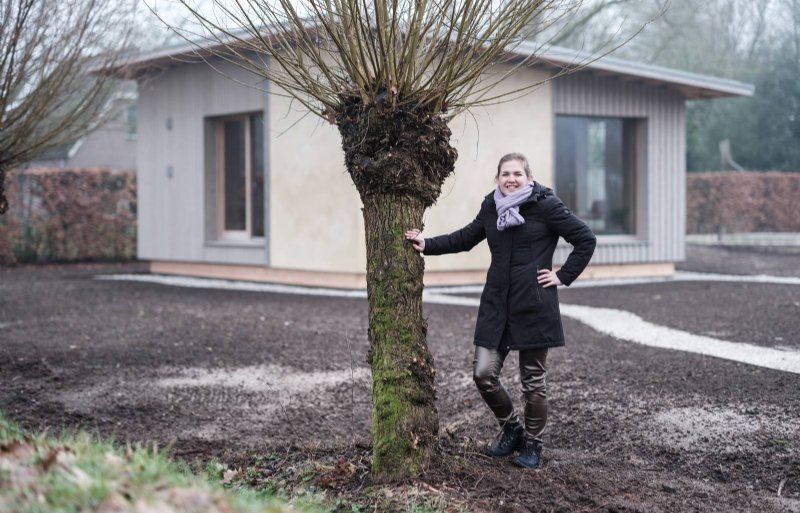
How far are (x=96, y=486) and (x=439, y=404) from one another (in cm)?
382

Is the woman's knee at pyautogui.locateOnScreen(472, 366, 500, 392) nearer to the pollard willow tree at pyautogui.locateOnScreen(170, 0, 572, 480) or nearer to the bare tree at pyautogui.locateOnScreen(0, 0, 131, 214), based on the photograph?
the pollard willow tree at pyautogui.locateOnScreen(170, 0, 572, 480)

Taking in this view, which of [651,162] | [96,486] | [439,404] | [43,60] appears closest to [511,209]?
[439,404]

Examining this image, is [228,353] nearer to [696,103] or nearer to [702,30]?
[696,103]

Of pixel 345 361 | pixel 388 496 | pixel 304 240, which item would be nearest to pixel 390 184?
pixel 388 496

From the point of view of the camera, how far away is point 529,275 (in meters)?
Answer: 4.46

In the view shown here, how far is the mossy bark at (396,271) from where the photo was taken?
4.32 m

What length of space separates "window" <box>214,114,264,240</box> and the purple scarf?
1122 centimetres

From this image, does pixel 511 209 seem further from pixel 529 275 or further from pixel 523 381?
pixel 523 381

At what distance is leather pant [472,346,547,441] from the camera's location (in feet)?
14.7

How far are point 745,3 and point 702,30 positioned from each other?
207 cm

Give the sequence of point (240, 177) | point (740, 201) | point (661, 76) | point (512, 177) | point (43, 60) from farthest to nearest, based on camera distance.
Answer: point (740, 201) → point (240, 177) → point (661, 76) → point (43, 60) → point (512, 177)

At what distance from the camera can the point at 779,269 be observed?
1755 cm

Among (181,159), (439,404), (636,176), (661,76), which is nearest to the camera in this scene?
(439,404)

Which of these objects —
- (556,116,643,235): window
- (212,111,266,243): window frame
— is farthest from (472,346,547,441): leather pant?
(212,111,266,243): window frame
